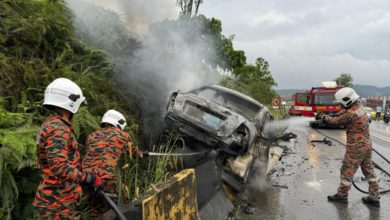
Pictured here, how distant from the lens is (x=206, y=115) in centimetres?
607

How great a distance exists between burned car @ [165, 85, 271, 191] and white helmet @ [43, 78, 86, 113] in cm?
312

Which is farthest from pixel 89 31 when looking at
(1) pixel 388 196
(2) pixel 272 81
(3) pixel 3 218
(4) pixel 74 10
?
(2) pixel 272 81

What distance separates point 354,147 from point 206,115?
2605 millimetres

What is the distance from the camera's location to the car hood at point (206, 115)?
586 centimetres

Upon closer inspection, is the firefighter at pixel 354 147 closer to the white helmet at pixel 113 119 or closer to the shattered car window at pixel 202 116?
the shattered car window at pixel 202 116

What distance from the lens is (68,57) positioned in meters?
6.61

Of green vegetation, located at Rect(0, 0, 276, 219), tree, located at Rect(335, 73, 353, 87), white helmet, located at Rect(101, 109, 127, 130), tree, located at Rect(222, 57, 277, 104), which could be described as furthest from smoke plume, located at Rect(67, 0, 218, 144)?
tree, located at Rect(335, 73, 353, 87)

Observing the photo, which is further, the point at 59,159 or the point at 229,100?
the point at 229,100

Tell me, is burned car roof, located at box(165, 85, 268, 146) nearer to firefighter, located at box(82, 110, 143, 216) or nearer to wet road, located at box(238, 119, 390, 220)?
wet road, located at box(238, 119, 390, 220)

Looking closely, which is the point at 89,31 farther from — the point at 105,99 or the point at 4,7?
the point at 105,99

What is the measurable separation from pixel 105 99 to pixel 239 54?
14217 mm

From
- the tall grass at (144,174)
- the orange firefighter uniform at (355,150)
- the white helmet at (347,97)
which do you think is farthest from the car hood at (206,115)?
the orange firefighter uniform at (355,150)

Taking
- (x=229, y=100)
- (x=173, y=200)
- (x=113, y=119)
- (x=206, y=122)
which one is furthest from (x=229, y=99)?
(x=173, y=200)

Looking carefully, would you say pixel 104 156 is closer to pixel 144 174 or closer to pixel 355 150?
pixel 144 174
